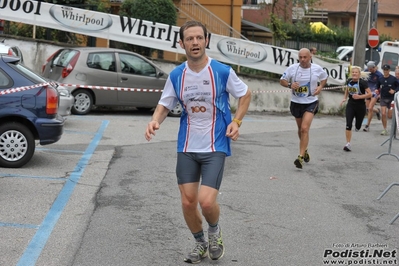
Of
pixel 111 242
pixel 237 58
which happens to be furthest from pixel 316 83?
pixel 237 58

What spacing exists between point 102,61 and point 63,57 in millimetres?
929

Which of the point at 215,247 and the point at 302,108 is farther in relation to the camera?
the point at 302,108

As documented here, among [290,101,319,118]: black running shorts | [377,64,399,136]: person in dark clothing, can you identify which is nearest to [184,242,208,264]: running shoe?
[290,101,319,118]: black running shorts

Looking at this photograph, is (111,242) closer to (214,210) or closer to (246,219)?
(214,210)

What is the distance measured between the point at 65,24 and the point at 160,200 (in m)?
14.7

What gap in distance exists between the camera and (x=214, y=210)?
647 centimetres

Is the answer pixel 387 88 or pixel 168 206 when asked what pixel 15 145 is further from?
pixel 387 88

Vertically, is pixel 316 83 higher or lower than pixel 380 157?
higher

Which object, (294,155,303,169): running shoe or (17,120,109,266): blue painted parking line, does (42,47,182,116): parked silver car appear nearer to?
(17,120,109,266): blue painted parking line

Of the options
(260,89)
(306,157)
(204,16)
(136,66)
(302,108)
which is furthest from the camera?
(204,16)

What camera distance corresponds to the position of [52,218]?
8.27 meters

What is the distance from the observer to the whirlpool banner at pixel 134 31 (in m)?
23.0

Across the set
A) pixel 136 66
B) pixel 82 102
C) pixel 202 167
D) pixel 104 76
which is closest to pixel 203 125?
pixel 202 167

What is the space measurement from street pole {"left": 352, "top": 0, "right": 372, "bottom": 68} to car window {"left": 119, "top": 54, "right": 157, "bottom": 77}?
8255mm
